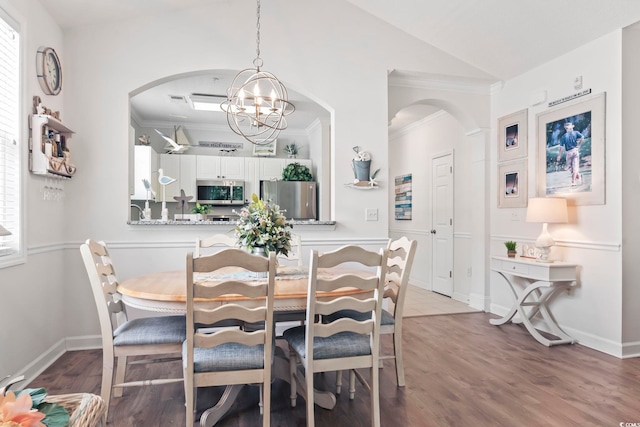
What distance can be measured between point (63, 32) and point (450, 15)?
3.35 m

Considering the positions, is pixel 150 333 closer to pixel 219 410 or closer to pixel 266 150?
pixel 219 410

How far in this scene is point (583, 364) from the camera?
302 cm

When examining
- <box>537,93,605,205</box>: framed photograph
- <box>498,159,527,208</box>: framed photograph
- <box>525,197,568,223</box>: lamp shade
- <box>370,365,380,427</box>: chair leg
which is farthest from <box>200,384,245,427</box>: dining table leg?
<box>498,159,527,208</box>: framed photograph

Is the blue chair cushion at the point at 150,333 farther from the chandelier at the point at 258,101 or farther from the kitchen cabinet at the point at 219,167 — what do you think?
the kitchen cabinet at the point at 219,167

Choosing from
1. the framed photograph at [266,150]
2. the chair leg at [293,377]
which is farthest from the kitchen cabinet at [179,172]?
the chair leg at [293,377]

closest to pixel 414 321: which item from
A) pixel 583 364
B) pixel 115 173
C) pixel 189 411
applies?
pixel 583 364

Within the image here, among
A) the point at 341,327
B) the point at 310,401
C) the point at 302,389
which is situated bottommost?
the point at 302,389

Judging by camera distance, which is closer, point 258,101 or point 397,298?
point 397,298

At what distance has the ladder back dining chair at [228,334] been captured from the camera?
172 centimetres

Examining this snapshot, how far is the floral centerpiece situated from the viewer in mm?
2320

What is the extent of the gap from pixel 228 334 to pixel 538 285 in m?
2.89

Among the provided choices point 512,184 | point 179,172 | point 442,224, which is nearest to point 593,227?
point 512,184

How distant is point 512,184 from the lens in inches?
168

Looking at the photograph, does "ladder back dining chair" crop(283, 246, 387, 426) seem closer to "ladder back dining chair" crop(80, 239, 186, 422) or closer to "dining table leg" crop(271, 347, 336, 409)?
"dining table leg" crop(271, 347, 336, 409)
